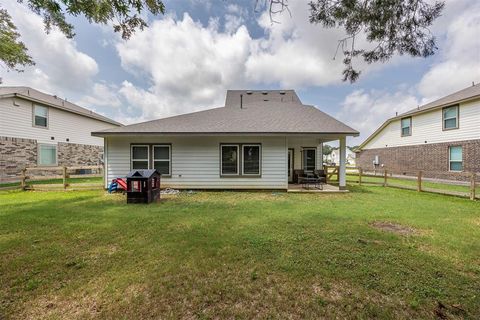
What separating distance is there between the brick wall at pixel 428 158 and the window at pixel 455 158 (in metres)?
0.20

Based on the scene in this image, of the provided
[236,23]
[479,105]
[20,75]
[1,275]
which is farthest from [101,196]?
[479,105]

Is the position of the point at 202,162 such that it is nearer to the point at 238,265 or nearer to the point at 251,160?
the point at 251,160

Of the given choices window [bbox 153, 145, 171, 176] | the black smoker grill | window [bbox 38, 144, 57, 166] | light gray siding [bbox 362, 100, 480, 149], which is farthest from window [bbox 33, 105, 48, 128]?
light gray siding [bbox 362, 100, 480, 149]

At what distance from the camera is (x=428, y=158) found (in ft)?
51.5

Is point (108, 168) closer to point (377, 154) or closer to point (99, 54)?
point (99, 54)

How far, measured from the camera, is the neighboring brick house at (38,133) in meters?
12.6

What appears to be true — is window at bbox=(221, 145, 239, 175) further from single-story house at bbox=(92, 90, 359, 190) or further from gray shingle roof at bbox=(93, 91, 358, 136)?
gray shingle roof at bbox=(93, 91, 358, 136)

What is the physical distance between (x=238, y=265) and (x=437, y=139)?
18.4 meters

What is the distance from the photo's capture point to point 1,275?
304 centimetres

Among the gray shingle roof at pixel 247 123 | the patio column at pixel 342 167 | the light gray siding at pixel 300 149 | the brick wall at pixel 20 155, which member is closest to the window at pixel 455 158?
the light gray siding at pixel 300 149

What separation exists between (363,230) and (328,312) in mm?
3160

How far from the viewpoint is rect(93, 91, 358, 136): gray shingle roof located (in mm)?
9656

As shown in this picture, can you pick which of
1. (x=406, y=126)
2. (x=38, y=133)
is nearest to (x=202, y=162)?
(x=38, y=133)

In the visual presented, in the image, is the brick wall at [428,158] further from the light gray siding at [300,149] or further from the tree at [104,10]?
the tree at [104,10]
